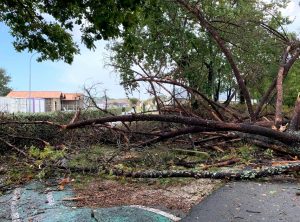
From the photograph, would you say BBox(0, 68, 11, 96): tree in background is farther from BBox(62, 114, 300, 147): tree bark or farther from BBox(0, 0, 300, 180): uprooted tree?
BBox(62, 114, 300, 147): tree bark

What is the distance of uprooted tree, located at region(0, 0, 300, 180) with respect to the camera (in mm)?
7707

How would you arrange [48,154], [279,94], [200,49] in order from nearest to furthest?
A: [48,154] < [279,94] < [200,49]

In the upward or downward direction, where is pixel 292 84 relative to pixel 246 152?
upward

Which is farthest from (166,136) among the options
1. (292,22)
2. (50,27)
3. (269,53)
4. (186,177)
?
(292,22)

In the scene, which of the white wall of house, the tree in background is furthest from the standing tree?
the tree in background

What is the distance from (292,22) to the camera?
27.1 meters

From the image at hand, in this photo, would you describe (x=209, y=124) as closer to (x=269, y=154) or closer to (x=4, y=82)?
(x=269, y=154)

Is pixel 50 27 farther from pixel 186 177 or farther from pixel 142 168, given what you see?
pixel 186 177

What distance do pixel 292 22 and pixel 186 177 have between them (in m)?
23.5

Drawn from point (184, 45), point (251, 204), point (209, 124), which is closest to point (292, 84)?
point (184, 45)

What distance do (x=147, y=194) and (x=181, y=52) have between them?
15.4 metres

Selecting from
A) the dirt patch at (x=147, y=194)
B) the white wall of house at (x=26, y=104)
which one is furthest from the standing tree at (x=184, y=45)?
the white wall of house at (x=26, y=104)

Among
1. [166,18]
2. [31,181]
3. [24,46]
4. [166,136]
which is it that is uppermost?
[166,18]

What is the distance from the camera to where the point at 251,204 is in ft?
18.1
